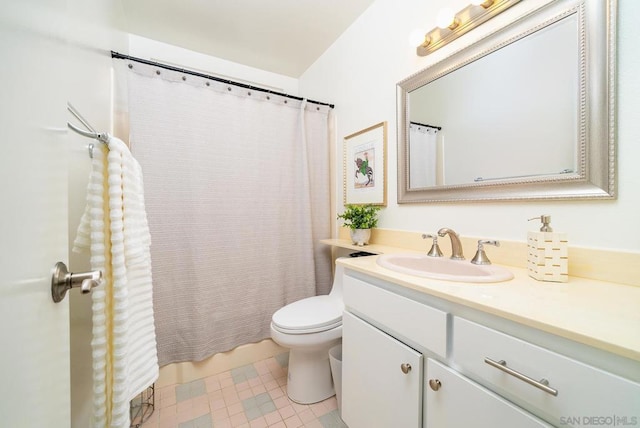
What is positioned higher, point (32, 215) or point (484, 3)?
point (484, 3)

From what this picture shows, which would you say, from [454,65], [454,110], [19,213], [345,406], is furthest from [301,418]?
[454,65]

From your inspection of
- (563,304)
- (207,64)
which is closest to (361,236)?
(563,304)

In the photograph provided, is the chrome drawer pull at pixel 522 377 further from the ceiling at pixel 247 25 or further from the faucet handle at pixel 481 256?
the ceiling at pixel 247 25

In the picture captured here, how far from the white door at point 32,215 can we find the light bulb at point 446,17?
134cm

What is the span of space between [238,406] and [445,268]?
52.3 inches

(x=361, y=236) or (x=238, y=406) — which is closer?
(x=238, y=406)

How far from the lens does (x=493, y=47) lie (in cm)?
99

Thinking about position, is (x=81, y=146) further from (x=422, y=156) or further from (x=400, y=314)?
(x=422, y=156)

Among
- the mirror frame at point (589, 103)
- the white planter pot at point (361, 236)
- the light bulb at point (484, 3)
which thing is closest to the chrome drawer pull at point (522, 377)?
the mirror frame at point (589, 103)

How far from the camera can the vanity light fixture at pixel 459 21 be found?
976 mm

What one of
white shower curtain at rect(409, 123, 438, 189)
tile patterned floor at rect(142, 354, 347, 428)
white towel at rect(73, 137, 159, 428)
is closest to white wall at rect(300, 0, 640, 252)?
white shower curtain at rect(409, 123, 438, 189)

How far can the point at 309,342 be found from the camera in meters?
1.24

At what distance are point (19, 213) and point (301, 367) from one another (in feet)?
4.49

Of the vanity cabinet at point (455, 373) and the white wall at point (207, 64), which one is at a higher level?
the white wall at point (207, 64)
